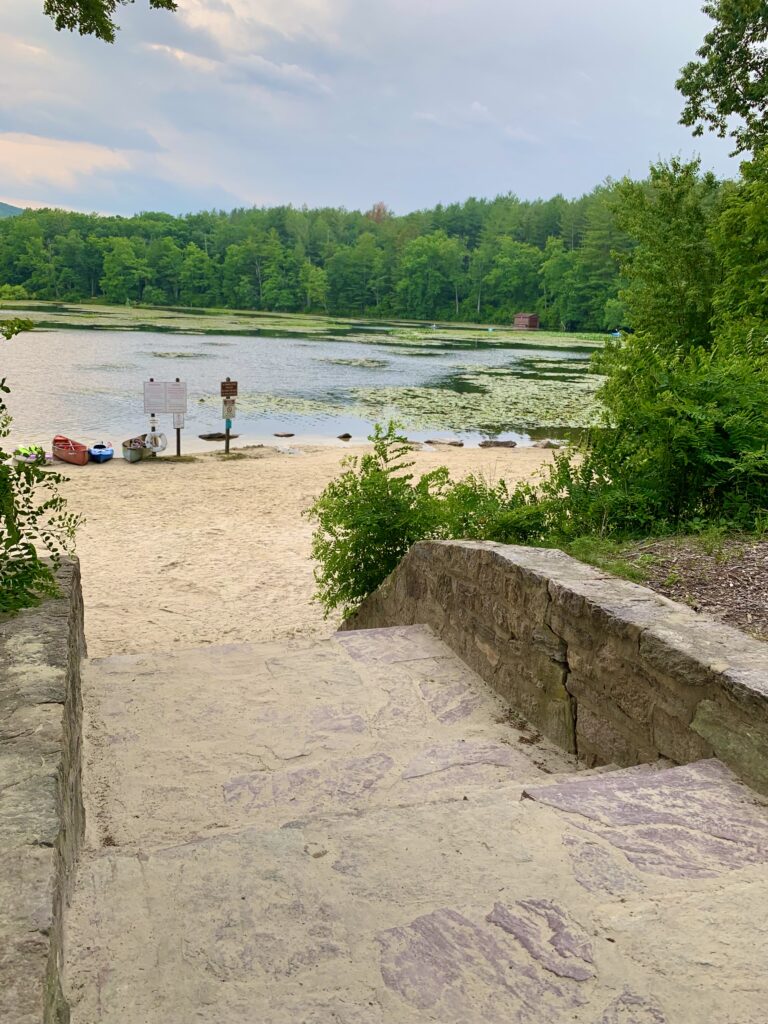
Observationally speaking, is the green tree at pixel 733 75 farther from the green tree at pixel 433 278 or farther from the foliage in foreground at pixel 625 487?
the green tree at pixel 433 278

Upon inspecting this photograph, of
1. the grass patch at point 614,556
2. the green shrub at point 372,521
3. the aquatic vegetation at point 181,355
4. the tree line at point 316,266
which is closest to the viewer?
the grass patch at point 614,556

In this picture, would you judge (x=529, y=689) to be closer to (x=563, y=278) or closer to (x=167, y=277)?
(x=563, y=278)

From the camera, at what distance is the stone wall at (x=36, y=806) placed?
4.63ft

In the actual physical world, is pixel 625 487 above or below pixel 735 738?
above

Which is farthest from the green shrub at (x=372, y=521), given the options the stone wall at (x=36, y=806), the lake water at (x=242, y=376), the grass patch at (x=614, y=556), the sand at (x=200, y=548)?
the lake water at (x=242, y=376)

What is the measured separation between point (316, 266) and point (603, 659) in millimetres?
117400

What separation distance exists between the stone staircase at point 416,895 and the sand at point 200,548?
444cm

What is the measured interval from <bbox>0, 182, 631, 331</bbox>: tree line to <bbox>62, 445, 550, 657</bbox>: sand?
79971mm

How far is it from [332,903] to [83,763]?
164 centimetres

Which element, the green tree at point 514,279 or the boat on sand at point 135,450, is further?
the green tree at point 514,279

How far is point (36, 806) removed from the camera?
6.19 ft

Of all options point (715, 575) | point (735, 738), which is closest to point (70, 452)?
point (715, 575)

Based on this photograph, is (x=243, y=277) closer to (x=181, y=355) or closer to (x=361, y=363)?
(x=181, y=355)

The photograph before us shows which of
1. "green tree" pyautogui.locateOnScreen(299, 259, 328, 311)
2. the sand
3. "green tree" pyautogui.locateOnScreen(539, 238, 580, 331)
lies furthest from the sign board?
"green tree" pyautogui.locateOnScreen(299, 259, 328, 311)
